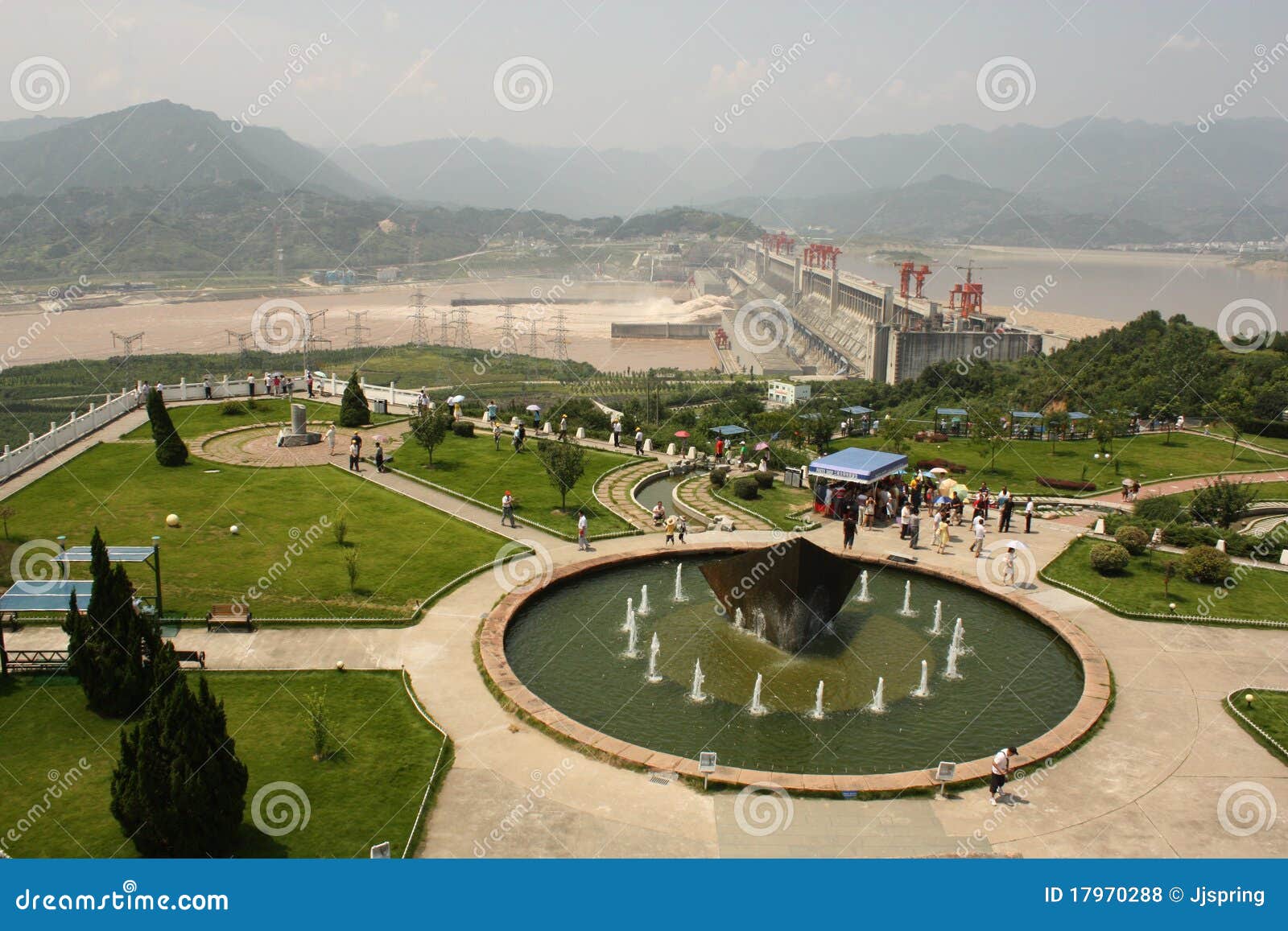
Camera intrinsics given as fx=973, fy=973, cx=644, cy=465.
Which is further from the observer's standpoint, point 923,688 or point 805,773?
point 923,688

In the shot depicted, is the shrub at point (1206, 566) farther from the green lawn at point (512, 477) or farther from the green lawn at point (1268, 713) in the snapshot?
the green lawn at point (512, 477)

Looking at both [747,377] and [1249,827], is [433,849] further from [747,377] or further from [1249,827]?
[747,377]

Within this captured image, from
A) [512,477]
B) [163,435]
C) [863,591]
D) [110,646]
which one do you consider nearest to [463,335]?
[163,435]

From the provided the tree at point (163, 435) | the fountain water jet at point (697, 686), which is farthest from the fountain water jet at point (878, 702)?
the tree at point (163, 435)

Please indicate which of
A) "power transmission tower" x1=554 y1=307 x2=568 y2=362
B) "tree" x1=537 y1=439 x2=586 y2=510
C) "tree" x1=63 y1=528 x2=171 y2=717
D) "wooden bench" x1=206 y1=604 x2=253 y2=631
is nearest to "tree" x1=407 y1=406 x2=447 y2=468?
"tree" x1=537 y1=439 x2=586 y2=510

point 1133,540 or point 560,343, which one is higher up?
point 560,343

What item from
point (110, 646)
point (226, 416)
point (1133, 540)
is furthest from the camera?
point (226, 416)

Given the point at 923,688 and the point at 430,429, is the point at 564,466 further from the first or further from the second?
the point at 923,688
